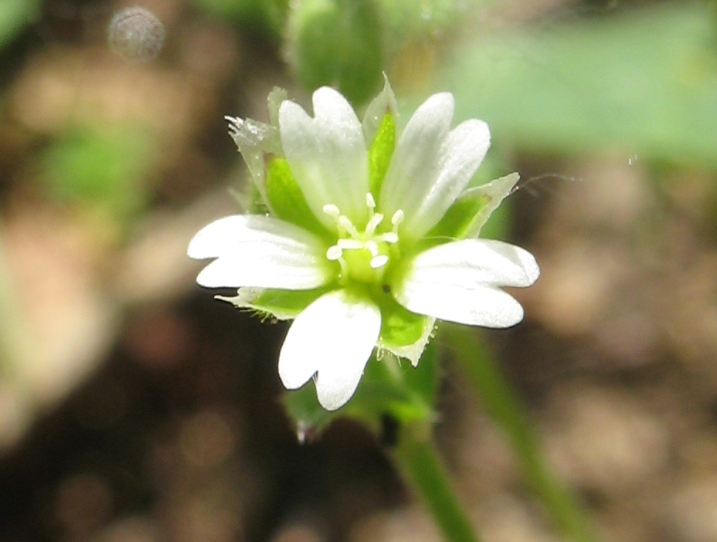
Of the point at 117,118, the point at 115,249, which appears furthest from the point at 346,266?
the point at 117,118

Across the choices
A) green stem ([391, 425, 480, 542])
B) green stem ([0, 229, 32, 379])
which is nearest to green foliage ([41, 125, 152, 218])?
green stem ([0, 229, 32, 379])

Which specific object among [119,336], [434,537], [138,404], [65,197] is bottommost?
[434,537]

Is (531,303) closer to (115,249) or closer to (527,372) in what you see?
(527,372)

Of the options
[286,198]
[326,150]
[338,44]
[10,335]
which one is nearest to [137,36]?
[338,44]

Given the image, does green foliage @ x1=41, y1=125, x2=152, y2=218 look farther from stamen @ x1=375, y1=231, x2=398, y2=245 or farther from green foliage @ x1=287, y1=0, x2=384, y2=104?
stamen @ x1=375, y1=231, x2=398, y2=245

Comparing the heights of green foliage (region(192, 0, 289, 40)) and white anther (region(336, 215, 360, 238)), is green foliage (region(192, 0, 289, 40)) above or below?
above

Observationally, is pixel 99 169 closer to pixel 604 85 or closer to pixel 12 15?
pixel 12 15

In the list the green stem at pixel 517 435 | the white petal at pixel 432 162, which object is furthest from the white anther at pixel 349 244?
the green stem at pixel 517 435

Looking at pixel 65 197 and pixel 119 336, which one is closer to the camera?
pixel 119 336
